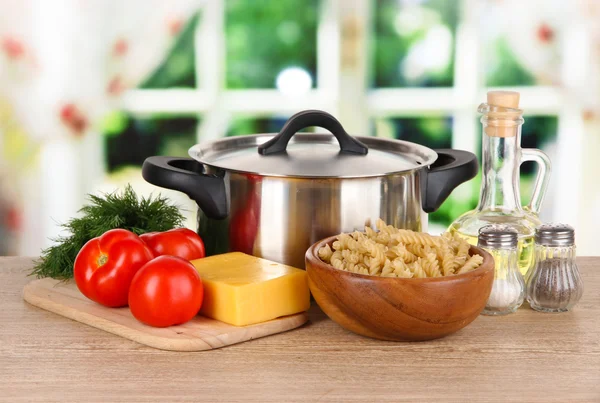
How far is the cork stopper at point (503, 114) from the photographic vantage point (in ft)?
4.03

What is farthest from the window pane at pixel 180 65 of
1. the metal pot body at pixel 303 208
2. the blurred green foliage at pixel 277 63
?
the metal pot body at pixel 303 208

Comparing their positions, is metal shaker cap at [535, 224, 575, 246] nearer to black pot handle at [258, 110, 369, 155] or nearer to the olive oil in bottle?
the olive oil in bottle

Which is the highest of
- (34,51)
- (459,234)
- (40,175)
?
(34,51)

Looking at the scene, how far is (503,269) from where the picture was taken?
117 cm

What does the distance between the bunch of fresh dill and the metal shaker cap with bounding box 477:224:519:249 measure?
56 cm

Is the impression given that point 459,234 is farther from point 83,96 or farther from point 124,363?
point 83,96

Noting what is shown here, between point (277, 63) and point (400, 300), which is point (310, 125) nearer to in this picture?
point (400, 300)

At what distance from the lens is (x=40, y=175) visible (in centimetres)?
331

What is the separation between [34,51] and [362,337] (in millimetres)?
2598

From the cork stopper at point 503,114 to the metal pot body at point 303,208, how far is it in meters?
0.14

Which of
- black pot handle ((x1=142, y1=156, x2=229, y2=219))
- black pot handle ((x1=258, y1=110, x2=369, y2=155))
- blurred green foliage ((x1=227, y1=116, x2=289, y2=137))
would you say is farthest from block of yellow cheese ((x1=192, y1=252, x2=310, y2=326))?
blurred green foliage ((x1=227, y1=116, x2=289, y2=137))

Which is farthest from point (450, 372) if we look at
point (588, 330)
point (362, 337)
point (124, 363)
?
point (124, 363)

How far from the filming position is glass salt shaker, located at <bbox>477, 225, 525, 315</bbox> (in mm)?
1154

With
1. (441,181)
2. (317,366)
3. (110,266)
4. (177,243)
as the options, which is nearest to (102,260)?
(110,266)
